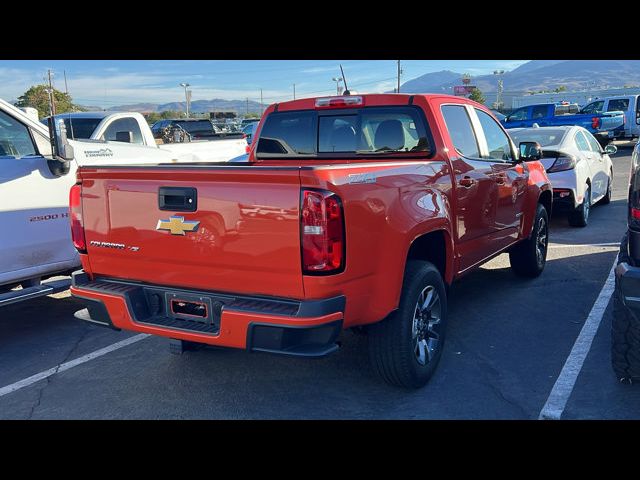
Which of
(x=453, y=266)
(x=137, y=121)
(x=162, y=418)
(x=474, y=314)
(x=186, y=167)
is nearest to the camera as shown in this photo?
(x=186, y=167)

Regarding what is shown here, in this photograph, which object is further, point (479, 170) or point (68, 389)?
point (479, 170)

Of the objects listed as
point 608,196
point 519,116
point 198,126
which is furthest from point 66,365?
point 519,116

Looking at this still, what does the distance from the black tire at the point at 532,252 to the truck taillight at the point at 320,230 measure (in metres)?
3.71

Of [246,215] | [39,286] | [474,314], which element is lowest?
[474,314]

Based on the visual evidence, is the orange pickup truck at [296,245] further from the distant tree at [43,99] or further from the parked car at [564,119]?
the distant tree at [43,99]

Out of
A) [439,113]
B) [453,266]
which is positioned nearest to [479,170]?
[439,113]

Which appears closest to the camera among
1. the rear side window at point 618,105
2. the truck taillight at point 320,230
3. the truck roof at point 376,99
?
the truck taillight at point 320,230

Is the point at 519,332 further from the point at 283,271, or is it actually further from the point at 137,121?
the point at 137,121

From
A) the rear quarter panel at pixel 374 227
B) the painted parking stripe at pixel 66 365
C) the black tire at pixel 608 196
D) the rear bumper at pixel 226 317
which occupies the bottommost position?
the painted parking stripe at pixel 66 365

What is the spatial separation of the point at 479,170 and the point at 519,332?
139cm

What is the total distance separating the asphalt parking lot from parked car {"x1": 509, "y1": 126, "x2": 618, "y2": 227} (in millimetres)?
3172

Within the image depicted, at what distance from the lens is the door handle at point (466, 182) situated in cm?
465

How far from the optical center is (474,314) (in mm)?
5559

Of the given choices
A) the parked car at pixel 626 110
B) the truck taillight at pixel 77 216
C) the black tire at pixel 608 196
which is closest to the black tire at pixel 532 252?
the truck taillight at pixel 77 216
